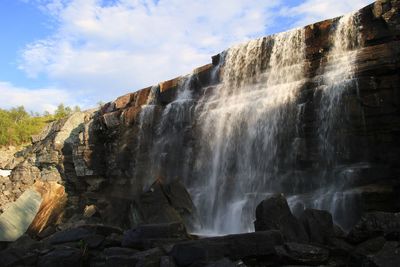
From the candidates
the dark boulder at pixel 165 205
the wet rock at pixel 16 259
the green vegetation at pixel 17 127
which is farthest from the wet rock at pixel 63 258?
the green vegetation at pixel 17 127

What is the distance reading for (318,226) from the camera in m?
14.1

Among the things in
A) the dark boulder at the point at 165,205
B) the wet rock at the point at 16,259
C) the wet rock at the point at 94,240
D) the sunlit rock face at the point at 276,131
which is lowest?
the wet rock at the point at 16,259

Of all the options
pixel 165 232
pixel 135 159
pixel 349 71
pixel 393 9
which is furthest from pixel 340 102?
pixel 135 159

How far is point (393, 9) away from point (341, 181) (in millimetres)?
10465

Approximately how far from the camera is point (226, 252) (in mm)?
11414

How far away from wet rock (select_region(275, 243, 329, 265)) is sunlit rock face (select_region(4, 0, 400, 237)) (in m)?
9.34

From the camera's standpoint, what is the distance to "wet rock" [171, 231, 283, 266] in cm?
1120

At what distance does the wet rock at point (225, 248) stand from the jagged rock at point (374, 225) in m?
2.31

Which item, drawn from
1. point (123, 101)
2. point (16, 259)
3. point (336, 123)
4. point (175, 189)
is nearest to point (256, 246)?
point (16, 259)

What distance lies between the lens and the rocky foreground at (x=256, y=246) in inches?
439

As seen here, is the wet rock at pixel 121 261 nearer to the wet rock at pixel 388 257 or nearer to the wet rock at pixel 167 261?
the wet rock at pixel 167 261

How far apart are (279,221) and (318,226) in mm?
1294

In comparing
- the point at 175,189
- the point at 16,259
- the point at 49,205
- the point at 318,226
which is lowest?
the point at 16,259

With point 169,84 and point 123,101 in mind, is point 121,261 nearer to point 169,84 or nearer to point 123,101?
point 169,84
